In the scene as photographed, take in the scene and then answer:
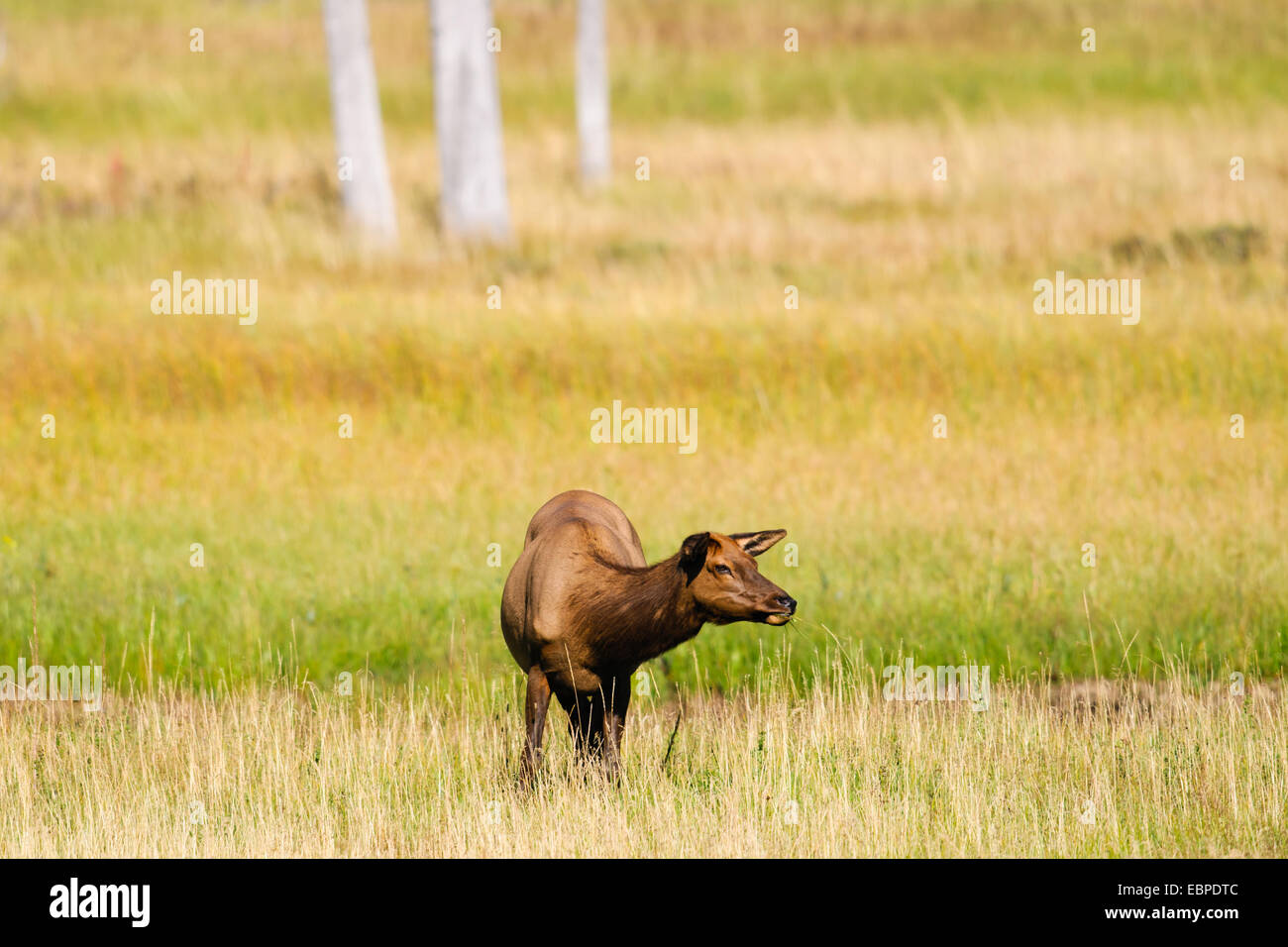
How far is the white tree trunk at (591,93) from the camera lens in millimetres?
25938

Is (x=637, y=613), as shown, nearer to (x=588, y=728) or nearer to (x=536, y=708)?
(x=536, y=708)

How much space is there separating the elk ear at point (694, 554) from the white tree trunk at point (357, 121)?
15.6 metres

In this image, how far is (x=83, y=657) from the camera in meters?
10.2

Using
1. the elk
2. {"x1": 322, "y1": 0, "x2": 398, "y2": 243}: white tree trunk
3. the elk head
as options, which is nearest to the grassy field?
the elk

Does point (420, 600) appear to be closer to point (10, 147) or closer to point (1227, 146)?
point (1227, 146)

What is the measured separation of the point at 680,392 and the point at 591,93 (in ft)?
39.0

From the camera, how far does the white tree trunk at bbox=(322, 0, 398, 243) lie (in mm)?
20844

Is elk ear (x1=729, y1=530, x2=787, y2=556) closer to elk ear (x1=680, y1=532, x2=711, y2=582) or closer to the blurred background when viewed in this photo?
elk ear (x1=680, y1=532, x2=711, y2=582)

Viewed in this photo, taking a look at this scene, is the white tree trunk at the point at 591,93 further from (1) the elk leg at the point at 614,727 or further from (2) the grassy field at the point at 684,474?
(1) the elk leg at the point at 614,727

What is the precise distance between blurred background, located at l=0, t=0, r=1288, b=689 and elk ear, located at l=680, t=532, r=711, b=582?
3264 millimetres

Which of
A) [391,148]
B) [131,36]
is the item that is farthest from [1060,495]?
[131,36]

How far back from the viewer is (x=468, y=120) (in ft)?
67.9

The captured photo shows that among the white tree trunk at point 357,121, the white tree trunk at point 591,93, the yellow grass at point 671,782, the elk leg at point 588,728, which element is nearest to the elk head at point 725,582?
the elk leg at point 588,728

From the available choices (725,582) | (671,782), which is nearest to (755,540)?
(725,582)
